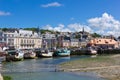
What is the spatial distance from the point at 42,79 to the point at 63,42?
155436 millimetres

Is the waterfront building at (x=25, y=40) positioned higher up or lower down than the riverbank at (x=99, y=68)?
higher up

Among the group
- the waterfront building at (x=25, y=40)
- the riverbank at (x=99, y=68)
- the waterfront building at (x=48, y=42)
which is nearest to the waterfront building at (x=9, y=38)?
the waterfront building at (x=25, y=40)

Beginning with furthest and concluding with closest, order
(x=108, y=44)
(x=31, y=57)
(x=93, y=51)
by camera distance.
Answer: (x=108, y=44) < (x=93, y=51) < (x=31, y=57)

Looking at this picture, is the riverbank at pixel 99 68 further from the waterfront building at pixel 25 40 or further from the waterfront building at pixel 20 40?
the waterfront building at pixel 25 40

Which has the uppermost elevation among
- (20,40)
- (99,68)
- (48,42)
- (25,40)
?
(48,42)

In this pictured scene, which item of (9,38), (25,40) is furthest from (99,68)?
(25,40)

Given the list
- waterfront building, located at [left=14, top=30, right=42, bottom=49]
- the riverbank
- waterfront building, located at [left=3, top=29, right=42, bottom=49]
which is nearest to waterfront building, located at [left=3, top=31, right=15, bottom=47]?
waterfront building, located at [left=3, top=29, right=42, bottom=49]

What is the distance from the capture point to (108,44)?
647ft

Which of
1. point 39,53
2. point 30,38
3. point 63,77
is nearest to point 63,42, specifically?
point 30,38

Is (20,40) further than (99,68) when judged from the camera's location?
Yes

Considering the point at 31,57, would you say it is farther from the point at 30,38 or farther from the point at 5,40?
the point at 30,38

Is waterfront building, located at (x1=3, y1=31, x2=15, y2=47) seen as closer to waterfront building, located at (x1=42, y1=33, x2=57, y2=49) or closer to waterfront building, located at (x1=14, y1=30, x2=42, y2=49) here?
waterfront building, located at (x1=14, y1=30, x2=42, y2=49)

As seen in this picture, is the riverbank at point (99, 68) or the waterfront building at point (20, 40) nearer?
the riverbank at point (99, 68)

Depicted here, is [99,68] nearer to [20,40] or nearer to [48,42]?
[20,40]
